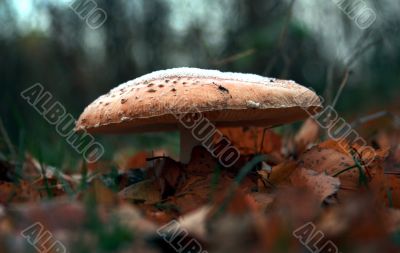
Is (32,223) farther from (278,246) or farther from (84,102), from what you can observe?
(84,102)

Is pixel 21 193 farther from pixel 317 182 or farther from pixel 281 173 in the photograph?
pixel 317 182

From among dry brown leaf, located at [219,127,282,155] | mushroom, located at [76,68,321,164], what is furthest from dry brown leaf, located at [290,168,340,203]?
dry brown leaf, located at [219,127,282,155]

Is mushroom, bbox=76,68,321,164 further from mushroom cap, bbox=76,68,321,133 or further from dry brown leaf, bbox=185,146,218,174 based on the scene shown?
dry brown leaf, bbox=185,146,218,174

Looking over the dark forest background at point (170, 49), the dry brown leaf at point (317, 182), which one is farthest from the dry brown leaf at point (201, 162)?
the dark forest background at point (170, 49)

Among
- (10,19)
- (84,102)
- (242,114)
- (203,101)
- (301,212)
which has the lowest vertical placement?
(301,212)

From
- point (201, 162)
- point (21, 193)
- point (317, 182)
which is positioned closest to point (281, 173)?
point (317, 182)

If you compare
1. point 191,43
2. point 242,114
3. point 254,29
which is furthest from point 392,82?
point 242,114
